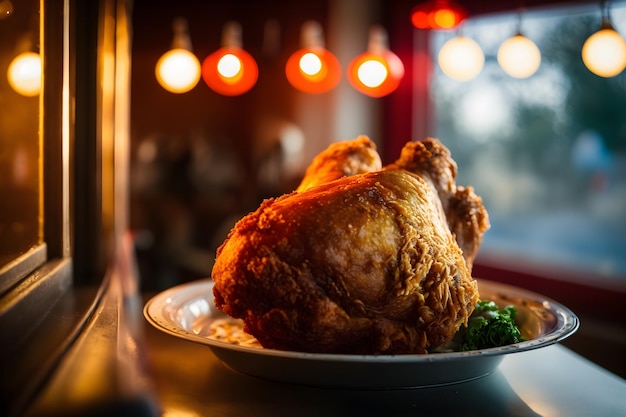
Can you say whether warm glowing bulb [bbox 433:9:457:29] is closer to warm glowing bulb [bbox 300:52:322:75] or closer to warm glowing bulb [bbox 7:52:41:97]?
warm glowing bulb [bbox 300:52:322:75]

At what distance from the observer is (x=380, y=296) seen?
3.50 feet

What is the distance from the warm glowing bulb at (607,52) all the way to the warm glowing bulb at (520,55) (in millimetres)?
191

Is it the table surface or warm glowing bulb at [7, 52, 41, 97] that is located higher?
warm glowing bulb at [7, 52, 41, 97]

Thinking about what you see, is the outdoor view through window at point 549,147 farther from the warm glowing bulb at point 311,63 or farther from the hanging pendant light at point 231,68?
the hanging pendant light at point 231,68

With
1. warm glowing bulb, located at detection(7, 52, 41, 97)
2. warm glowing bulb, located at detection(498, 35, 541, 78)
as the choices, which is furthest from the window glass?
warm glowing bulb, located at detection(498, 35, 541, 78)

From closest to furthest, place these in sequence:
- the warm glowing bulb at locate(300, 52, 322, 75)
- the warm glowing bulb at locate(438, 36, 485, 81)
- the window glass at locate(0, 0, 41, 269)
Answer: the window glass at locate(0, 0, 41, 269) → the warm glowing bulb at locate(438, 36, 485, 81) → the warm glowing bulb at locate(300, 52, 322, 75)

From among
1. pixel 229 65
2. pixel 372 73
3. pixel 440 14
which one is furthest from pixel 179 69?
pixel 440 14

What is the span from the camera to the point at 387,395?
1036mm

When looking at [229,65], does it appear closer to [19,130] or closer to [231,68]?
[231,68]

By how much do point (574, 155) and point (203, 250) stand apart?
2.73 meters

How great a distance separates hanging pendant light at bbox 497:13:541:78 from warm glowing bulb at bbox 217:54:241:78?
43.1 inches

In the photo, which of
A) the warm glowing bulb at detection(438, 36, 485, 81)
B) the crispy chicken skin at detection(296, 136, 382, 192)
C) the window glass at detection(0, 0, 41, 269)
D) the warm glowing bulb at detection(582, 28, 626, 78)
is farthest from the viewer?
the warm glowing bulb at detection(438, 36, 485, 81)

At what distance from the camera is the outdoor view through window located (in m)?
3.18

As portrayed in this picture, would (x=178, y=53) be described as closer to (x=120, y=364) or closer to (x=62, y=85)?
(x=62, y=85)
